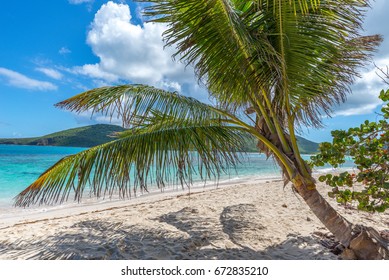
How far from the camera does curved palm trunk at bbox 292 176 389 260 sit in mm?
2996

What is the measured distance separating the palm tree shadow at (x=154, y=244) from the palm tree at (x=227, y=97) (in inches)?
33.5

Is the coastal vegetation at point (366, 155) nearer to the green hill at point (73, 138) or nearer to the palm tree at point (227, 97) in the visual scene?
the palm tree at point (227, 97)

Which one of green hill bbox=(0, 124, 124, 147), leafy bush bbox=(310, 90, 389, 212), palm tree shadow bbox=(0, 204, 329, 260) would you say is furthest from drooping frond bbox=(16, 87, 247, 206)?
green hill bbox=(0, 124, 124, 147)

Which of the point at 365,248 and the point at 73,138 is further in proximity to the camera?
the point at 73,138

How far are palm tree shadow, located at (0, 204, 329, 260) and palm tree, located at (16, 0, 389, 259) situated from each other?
2.79 feet

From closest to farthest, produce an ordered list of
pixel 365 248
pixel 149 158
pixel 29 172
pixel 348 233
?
1. pixel 149 158
2. pixel 365 248
3. pixel 348 233
4. pixel 29 172

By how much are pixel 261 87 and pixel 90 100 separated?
1858 millimetres

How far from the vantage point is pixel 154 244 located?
3688 millimetres

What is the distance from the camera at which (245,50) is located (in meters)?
2.80

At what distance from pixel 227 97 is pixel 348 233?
2.10 m

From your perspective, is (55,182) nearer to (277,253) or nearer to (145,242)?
(145,242)

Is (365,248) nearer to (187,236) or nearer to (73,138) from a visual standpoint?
(187,236)

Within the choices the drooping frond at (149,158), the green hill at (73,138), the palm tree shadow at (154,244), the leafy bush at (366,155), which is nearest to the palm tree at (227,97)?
the drooping frond at (149,158)

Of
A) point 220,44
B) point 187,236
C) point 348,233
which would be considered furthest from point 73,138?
point 348,233
